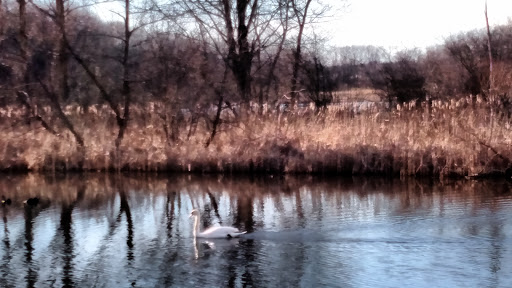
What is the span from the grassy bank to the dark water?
1.00 m

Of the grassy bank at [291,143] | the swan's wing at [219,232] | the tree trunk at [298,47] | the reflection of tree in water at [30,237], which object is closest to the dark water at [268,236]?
the reflection of tree in water at [30,237]

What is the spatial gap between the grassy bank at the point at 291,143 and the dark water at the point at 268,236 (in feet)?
3.27

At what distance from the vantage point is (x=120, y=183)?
15.6 metres

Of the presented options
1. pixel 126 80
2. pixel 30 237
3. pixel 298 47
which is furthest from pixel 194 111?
pixel 30 237

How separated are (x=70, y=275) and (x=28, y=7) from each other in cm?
1319

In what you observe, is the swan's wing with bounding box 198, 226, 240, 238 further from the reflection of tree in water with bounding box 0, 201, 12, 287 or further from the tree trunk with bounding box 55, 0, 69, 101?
the tree trunk with bounding box 55, 0, 69, 101

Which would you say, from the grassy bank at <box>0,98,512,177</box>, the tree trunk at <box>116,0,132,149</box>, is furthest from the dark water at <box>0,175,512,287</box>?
the tree trunk at <box>116,0,132,149</box>

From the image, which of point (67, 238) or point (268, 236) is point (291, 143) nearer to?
point (268, 236)

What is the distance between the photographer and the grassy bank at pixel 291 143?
15.4 meters

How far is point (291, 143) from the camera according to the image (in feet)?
53.7

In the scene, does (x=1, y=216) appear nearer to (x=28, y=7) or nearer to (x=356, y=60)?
(x=28, y=7)

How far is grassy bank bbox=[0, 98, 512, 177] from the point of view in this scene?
50.4 feet

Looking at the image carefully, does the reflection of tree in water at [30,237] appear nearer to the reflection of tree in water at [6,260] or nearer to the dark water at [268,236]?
the dark water at [268,236]

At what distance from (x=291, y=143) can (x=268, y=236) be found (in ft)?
22.5
